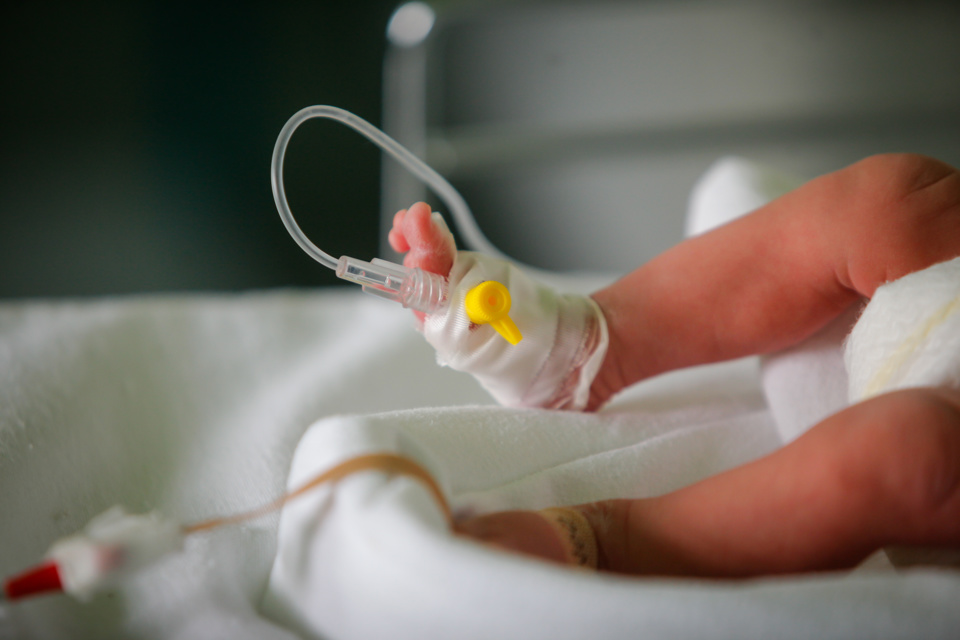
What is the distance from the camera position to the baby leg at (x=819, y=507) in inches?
14.4

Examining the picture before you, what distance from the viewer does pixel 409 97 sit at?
66.5 inches

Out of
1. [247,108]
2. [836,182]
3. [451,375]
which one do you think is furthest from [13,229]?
[836,182]

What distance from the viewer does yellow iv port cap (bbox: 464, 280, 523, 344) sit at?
0.48 meters

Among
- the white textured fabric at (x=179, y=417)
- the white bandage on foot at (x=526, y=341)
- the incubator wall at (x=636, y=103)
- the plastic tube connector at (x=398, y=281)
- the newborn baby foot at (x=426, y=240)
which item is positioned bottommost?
the white textured fabric at (x=179, y=417)

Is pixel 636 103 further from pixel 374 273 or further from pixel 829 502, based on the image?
pixel 829 502

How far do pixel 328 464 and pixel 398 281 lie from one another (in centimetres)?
17

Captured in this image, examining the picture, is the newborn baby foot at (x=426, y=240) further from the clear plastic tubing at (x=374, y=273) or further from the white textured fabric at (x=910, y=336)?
the white textured fabric at (x=910, y=336)

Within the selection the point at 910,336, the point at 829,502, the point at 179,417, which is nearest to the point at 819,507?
the point at 829,502

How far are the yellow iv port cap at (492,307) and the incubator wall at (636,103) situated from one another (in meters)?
1.21

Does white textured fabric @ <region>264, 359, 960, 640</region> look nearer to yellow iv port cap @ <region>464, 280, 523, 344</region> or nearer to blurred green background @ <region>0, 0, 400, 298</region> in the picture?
yellow iv port cap @ <region>464, 280, 523, 344</region>

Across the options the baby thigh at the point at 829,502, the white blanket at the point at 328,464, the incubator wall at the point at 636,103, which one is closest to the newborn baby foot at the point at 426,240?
the white blanket at the point at 328,464

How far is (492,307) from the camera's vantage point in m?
0.49

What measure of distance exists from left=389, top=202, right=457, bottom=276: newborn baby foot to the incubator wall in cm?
118

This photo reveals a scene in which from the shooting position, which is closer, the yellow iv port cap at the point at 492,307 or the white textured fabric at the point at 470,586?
the white textured fabric at the point at 470,586
